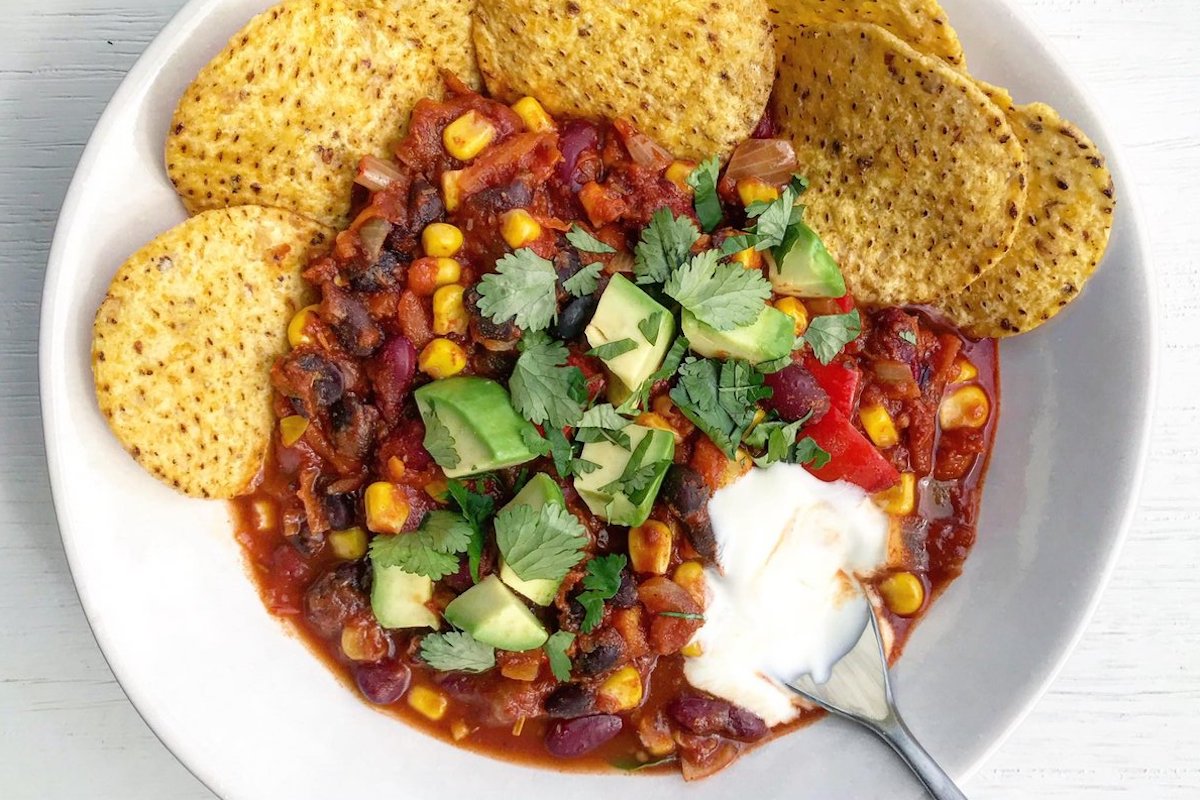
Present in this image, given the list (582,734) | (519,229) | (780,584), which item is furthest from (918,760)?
(519,229)

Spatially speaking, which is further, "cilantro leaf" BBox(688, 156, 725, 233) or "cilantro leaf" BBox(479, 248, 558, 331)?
"cilantro leaf" BBox(688, 156, 725, 233)

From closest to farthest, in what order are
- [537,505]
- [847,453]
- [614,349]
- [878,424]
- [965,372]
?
[614,349], [537,505], [847,453], [878,424], [965,372]

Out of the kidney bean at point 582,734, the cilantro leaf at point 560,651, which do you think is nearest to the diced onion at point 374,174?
the cilantro leaf at point 560,651

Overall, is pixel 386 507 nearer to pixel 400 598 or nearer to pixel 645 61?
pixel 400 598

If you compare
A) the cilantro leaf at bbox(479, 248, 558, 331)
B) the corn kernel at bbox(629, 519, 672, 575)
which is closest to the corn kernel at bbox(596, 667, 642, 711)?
the corn kernel at bbox(629, 519, 672, 575)

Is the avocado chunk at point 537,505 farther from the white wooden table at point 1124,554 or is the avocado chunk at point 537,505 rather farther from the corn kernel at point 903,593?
the white wooden table at point 1124,554

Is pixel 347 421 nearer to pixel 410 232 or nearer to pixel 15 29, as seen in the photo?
pixel 410 232

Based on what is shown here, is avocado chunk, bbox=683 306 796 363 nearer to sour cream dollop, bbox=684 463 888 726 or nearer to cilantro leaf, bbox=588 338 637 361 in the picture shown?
cilantro leaf, bbox=588 338 637 361
